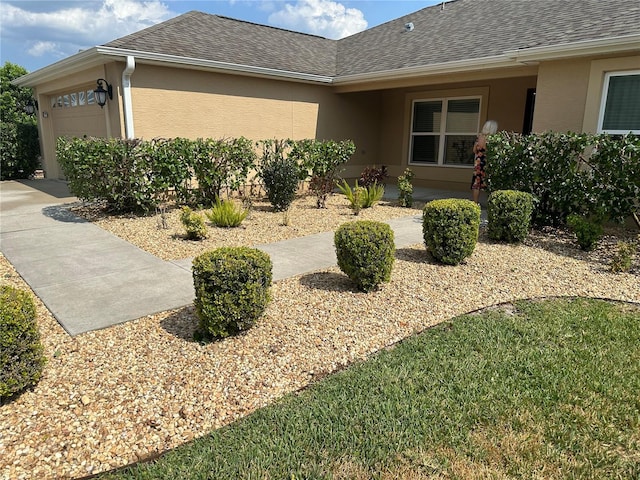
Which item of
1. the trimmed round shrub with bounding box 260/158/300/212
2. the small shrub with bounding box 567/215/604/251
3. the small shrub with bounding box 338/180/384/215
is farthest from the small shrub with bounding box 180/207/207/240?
the small shrub with bounding box 567/215/604/251

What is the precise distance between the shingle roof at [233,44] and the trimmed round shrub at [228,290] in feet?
25.3

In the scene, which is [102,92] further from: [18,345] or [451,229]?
[18,345]

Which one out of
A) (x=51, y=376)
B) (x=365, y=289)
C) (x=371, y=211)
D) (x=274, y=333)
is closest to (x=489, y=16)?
(x=371, y=211)

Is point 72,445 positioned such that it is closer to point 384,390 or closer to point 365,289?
point 384,390

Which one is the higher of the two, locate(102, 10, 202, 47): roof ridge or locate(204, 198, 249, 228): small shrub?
locate(102, 10, 202, 47): roof ridge

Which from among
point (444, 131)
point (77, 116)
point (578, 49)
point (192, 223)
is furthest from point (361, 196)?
point (77, 116)

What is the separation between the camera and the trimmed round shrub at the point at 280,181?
30.3ft

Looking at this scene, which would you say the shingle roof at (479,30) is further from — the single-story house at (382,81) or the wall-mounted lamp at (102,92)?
the wall-mounted lamp at (102,92)

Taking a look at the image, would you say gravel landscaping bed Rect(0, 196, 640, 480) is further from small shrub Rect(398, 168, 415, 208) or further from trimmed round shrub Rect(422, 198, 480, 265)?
small shrub Rect(398, 168, 415, 208)

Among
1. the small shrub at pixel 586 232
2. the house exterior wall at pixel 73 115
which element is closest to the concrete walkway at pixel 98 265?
the small shrub at pixel 586 232

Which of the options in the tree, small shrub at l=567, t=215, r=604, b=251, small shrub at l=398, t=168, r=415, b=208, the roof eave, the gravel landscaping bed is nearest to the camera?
the gravel landscaping bed

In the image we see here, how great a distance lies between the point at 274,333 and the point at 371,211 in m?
6.29

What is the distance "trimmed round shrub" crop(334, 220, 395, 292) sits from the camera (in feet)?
15.4

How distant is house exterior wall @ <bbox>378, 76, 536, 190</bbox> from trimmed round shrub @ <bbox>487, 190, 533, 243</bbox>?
6274mm
